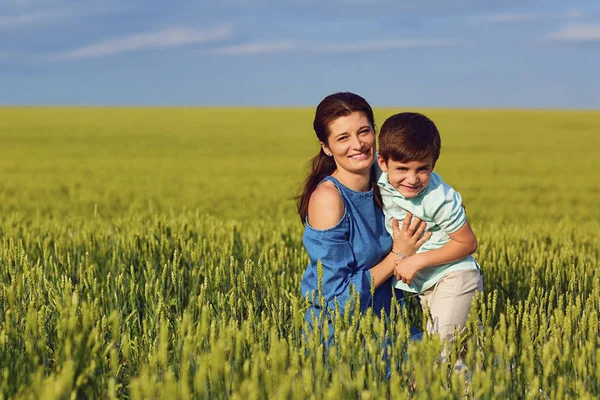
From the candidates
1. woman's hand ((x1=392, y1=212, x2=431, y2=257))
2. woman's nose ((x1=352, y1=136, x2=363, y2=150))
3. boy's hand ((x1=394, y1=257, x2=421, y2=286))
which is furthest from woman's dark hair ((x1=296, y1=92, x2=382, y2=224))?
boy's hand ((x1=394, y1=257, x2=421, y2=286))

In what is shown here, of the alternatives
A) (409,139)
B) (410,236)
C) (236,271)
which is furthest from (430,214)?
(236,271)

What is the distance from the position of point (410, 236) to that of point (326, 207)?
409 mm

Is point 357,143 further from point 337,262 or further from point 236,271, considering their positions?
point 236,271

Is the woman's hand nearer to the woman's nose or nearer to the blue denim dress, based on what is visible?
the blue denim dress

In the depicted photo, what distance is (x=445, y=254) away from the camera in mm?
2945

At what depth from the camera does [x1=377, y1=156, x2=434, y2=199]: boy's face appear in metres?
2.88

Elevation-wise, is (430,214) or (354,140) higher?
(354,140)

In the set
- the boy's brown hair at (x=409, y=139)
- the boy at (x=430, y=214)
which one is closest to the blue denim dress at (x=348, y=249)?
the boy at (x=430, y=214)

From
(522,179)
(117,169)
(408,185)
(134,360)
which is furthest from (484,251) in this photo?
(117,169)

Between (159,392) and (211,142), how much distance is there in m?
27.5

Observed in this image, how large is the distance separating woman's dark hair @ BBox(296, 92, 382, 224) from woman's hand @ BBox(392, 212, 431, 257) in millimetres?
248

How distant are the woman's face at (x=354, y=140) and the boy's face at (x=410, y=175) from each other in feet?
0.38

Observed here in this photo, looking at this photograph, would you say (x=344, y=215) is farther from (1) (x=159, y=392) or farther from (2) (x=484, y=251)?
(2) (x=484, y=251)

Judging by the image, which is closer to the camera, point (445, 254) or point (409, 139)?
point (409, 139)
